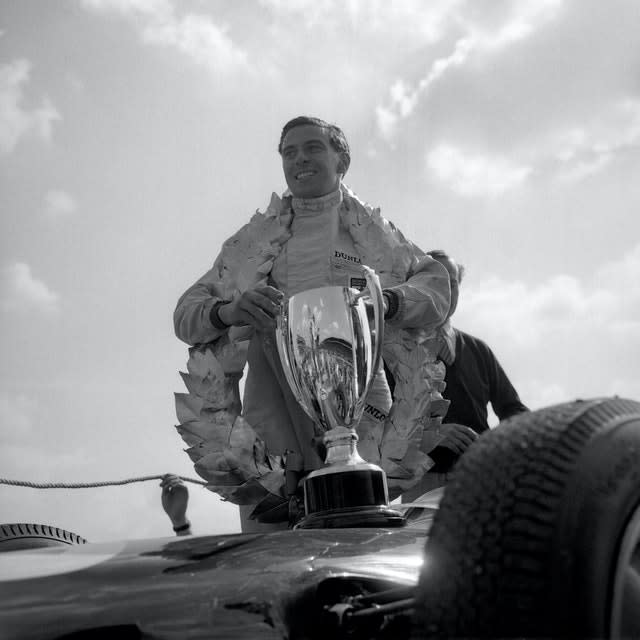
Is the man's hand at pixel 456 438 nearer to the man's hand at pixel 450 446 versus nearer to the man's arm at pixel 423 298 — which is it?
the man's hand at pixel 450 446

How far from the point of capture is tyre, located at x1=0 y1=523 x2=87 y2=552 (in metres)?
1.71

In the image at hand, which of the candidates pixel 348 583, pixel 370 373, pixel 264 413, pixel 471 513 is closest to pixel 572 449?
pixel 471 513

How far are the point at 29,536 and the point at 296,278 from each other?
1.24 m

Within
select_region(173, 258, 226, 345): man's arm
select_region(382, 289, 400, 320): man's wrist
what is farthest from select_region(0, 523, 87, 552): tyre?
select_region(382, 289, 400, 320): man's wrist

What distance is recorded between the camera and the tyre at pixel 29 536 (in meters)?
1.71

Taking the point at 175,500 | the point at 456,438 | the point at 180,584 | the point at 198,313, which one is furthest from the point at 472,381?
the point at 180,584

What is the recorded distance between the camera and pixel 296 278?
274 cm

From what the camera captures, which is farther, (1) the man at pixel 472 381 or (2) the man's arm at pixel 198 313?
(1) the man at pixel 472 381

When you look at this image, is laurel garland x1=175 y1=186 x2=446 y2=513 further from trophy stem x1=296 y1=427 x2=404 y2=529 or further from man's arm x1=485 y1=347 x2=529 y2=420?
man's arm x1=485 y1=347 x2=529 y2=420

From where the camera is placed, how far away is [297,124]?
2.84 m

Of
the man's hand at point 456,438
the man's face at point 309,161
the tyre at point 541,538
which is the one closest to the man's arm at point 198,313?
the man's face at point 309,161

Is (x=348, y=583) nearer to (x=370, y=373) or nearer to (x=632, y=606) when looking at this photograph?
(x=632, y=606)

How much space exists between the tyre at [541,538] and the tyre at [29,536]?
114 cm

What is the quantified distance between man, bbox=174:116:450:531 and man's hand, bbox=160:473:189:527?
0.27 metres
